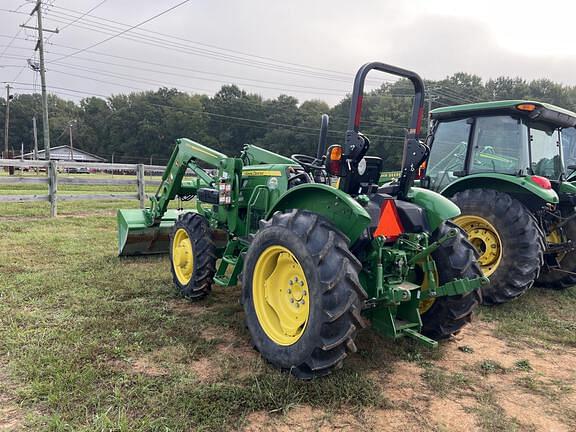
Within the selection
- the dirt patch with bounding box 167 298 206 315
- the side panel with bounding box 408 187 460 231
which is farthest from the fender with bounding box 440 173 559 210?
the dirt patch with bounding box 167 298 206 315

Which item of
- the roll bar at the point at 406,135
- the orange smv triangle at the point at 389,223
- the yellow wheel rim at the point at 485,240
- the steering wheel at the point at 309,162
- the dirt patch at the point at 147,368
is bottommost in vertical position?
the dirt patch at the point at 147,368

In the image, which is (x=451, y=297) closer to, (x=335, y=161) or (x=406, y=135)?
(x=406, y=135)

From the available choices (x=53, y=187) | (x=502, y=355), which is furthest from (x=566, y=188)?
(x=53, y=187)

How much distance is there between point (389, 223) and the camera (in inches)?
128

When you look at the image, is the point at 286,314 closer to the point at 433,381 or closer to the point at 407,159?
the point at 433,381

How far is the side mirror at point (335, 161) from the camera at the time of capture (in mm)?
3107

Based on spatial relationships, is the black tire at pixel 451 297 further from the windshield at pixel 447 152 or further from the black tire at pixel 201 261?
the windshield at pixel 447 152

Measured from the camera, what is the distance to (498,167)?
5551 millimetres

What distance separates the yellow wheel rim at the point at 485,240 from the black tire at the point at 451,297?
5.35 ft

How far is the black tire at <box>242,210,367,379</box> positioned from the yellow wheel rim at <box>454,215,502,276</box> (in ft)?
9.50

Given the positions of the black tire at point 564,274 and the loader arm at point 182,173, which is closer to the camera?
the loader arm at point 182,173

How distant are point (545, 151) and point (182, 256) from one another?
488 cm

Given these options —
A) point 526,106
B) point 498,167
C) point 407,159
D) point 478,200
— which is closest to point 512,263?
point 478,200

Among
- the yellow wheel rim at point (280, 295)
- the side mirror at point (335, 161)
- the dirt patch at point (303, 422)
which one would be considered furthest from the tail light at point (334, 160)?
the dirt patch at point (303, 422)
